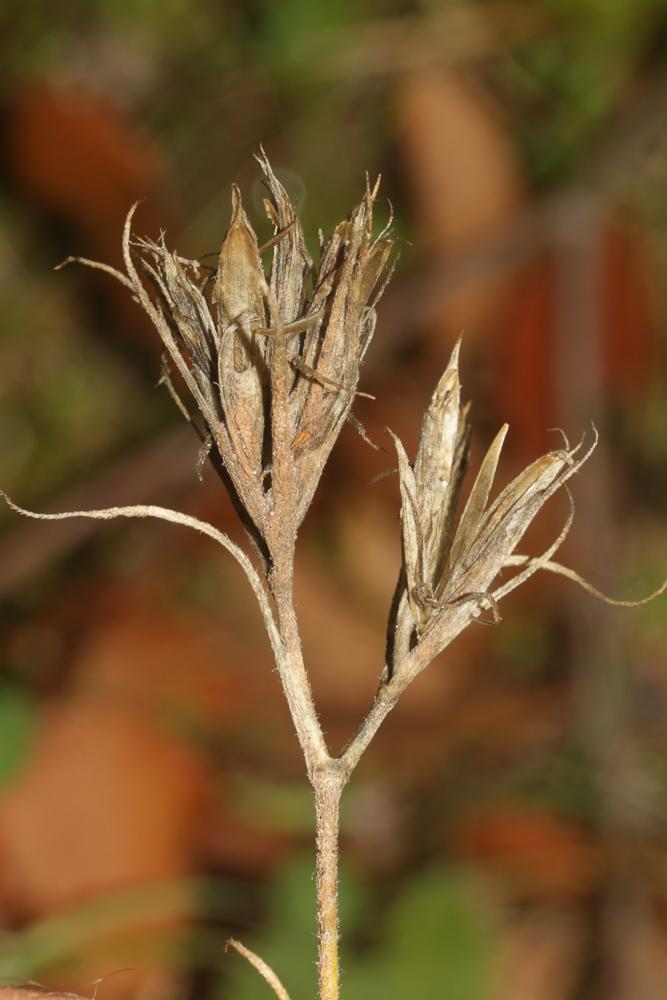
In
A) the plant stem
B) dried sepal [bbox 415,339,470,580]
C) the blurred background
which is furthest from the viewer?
the blurred background

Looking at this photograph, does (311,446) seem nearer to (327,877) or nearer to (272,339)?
(272,339)

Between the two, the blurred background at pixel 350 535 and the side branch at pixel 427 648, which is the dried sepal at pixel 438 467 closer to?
the side branch at pixel 427 648

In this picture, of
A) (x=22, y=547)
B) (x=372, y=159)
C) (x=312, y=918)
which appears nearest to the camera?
(x=312, y=918)

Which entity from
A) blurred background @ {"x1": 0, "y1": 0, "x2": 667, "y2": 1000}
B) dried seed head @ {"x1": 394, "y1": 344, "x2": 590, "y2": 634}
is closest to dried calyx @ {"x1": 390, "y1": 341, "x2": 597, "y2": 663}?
dried seed head @ {"x1": 394, "y1": 344, "x2": 590, "y2": 634}

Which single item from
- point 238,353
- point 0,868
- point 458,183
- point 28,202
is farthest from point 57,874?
point 458,183

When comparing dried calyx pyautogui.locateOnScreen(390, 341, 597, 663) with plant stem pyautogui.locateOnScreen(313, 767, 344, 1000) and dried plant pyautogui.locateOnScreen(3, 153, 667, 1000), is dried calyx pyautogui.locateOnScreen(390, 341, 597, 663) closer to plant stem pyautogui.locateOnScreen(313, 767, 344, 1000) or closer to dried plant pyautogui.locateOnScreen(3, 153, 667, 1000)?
dried plant pyautogui.locateOnScreen(3, 153, 667, 1000)

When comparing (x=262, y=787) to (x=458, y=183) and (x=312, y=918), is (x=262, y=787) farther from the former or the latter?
(x=458, y=183)
